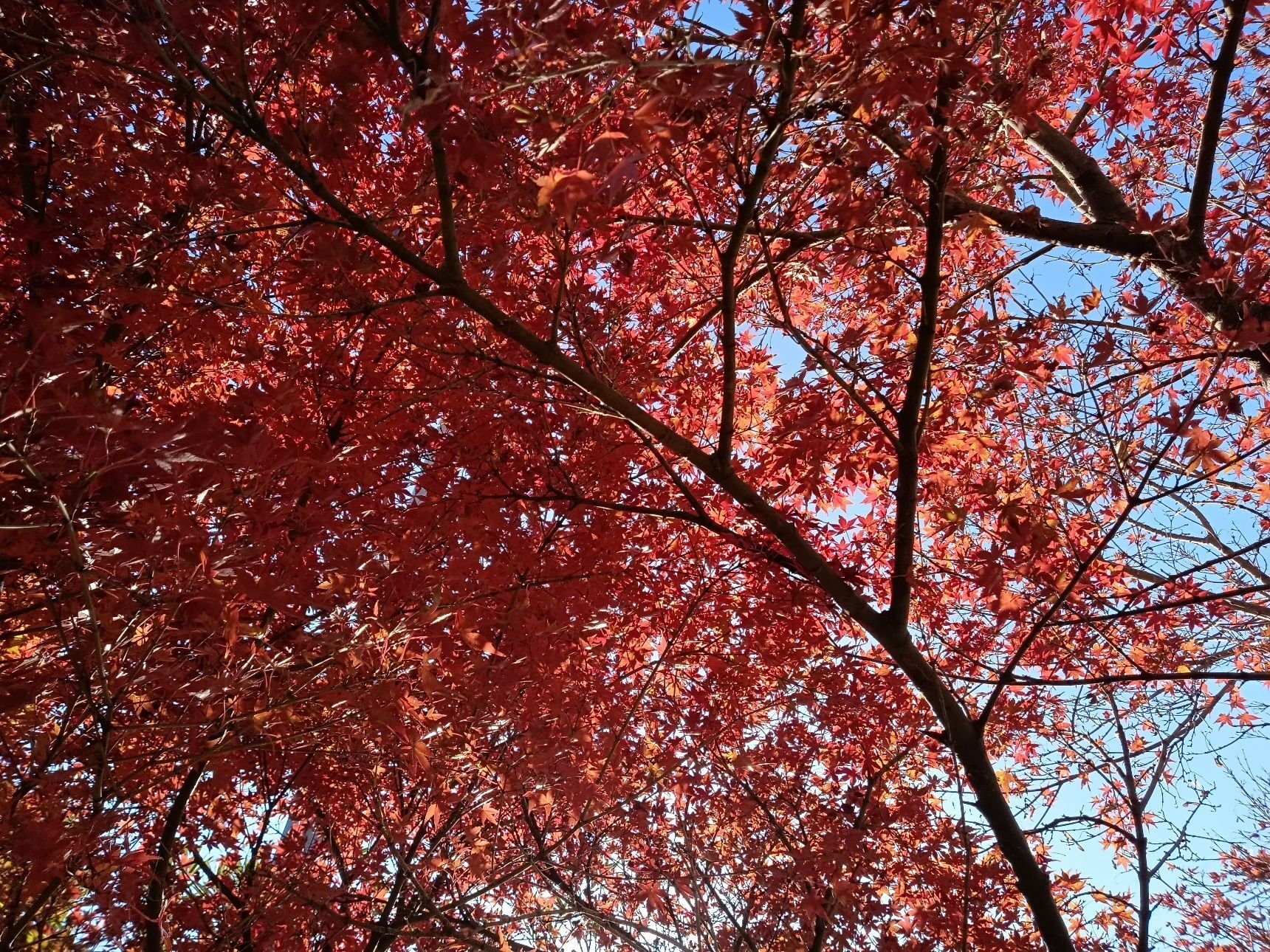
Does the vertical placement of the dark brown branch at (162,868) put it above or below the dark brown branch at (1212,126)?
below

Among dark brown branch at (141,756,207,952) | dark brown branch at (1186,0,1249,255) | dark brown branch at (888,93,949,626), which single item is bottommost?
dark brown branch at (141,756,207,952)

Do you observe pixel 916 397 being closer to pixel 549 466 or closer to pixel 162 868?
pixel 549 466

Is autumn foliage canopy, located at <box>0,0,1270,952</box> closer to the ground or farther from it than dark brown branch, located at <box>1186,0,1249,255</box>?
closer to the ground

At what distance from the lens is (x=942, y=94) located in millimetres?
3457

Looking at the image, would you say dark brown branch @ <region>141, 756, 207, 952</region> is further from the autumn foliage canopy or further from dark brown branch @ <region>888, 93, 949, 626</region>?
dark brown branch @ <region>888, 93, 949, 626</region>

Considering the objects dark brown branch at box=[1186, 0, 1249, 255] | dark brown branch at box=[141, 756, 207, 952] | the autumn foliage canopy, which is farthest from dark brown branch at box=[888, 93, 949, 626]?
dark brown branch at box=[141, 756, 207, 952]

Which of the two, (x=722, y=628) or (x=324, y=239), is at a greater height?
(x=324, y=239)

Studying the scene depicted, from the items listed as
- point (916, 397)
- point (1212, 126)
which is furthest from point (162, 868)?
point (1212, 126)

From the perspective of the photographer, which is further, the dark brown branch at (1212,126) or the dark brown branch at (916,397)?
the dark brown branch at (1212,126)

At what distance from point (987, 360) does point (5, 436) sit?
4773mm

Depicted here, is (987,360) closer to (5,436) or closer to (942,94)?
(942,94)

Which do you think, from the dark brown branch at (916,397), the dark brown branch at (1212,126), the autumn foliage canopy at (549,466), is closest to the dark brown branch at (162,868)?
the autumn foliage canopy at (549,466)

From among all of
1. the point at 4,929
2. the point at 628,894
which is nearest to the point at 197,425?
the point at 4,929

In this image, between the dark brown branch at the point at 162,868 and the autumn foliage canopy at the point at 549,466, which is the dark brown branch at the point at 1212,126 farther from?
the dark brown branch at the point at 162,868
